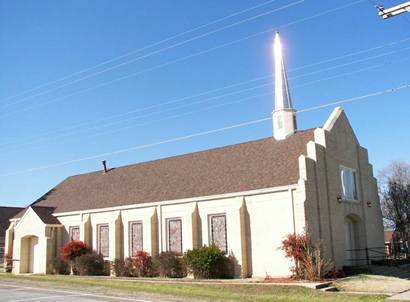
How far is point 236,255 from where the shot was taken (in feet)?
86.5

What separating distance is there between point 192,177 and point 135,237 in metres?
5.15

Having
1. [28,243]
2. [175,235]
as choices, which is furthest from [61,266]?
[175,235]

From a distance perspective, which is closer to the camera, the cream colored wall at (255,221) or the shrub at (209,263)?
the cream colored wall at (255,221)

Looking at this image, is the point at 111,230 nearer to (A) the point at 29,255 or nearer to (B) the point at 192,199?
(B) the point at 192,199

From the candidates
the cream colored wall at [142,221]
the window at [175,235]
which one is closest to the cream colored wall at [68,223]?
the cream colored wall at [142,221]

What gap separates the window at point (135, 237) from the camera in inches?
1228

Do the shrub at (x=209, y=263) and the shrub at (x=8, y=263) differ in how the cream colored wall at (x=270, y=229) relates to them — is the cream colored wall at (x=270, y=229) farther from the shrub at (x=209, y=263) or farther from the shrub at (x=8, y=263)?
the shrub at (x=8, y=263)

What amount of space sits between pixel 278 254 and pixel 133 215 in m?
10.6

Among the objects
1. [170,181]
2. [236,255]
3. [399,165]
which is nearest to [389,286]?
[236,255]

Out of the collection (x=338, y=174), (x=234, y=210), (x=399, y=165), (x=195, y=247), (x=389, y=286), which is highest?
(x=399, y=165)

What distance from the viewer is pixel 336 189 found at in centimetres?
2744

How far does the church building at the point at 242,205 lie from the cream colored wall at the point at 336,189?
56 mm

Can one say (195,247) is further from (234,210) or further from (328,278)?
(328,278)

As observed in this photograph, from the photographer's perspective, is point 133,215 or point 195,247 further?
point 133,215
